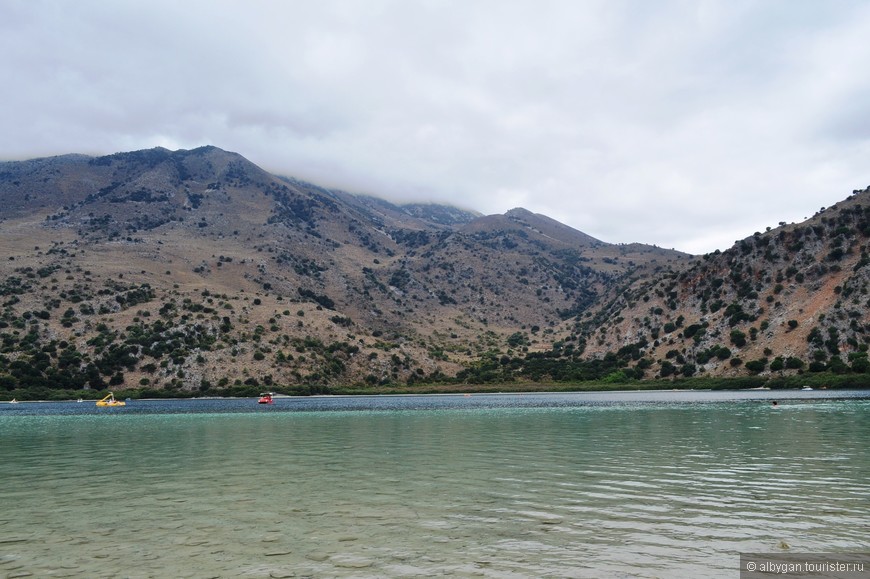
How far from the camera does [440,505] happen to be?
70.1 ft

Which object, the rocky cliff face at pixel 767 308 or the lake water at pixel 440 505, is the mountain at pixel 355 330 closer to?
the rocky cliff face at pixel 767 308

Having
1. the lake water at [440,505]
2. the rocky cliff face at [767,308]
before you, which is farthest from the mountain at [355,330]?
the lake water at [440,505]

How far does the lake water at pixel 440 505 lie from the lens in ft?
48.3

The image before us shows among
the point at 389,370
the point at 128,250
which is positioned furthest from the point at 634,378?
the point at 128,250

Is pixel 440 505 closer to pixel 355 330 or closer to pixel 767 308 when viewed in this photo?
pixel 767 308

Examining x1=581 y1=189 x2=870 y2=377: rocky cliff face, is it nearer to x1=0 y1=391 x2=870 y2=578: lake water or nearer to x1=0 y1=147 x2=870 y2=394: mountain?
x1=0 y1=147 x2=870 y2=394: mountain

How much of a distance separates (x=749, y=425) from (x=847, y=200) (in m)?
136

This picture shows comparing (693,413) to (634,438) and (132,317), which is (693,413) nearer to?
(634,438)

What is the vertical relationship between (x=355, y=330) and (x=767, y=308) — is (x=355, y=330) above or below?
below

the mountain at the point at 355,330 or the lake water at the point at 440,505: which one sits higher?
the mountain at the point at 355,330

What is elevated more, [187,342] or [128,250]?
[128,250]

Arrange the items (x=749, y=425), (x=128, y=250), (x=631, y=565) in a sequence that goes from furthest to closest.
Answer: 1. (x=128, y=250)
2. (x=749, y=425)
3. (x=631, y=565)

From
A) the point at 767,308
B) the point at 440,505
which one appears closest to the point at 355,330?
the point at 767,308

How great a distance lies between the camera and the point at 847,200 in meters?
152
